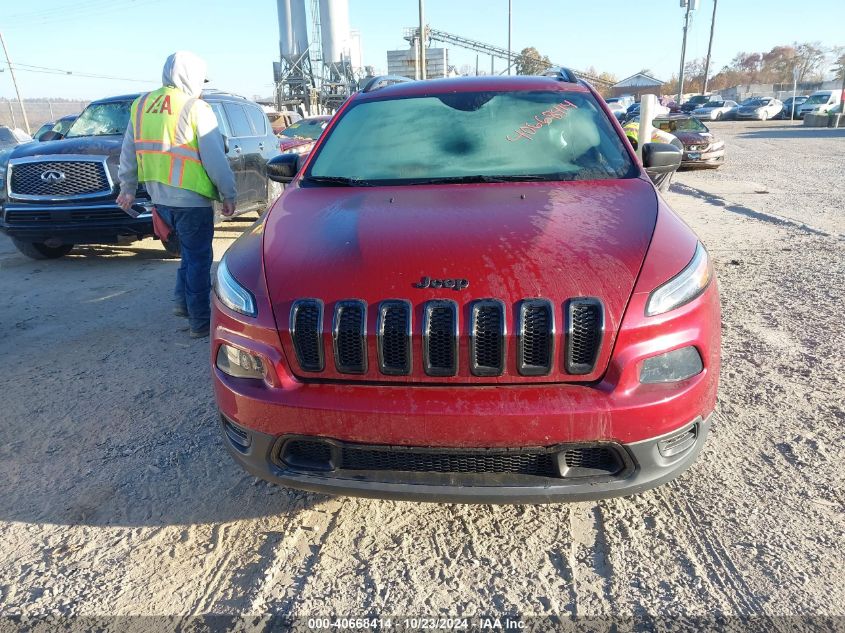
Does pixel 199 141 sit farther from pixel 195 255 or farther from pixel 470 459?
pixel 470 459

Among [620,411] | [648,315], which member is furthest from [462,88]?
[620,411]

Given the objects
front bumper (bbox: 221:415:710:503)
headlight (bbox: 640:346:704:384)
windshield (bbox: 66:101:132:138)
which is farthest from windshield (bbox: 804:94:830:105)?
front bumper (bbox: 221:415:710:503)

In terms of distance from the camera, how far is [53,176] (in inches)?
256

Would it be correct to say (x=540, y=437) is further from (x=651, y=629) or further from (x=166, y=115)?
(x=166, y=115)

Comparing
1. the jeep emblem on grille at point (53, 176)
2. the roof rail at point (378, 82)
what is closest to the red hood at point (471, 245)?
the roof rail at point (378, 82)

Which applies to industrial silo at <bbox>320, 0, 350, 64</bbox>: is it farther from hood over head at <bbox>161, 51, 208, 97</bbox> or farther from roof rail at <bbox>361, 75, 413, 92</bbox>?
roof rail at <bbox>361, 75, 413, 92</bbox>

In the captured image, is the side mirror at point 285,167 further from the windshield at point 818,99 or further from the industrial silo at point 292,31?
the industrial silo at point 292,31

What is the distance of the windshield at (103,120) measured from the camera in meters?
7.43

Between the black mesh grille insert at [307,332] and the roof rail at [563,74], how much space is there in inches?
99.8

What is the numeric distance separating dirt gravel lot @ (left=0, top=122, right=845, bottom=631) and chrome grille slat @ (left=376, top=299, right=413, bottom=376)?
784 mm

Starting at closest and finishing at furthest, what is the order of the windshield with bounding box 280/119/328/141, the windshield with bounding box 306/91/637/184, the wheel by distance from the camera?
the windshield with bounding box 306/91/637/184
the wheel
the windshield with bounding box 280/119/328/141

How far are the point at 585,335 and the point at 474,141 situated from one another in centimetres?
167

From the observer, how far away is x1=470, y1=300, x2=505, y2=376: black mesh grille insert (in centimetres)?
195

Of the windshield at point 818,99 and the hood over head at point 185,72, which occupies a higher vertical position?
the hood over head at point 185,72
